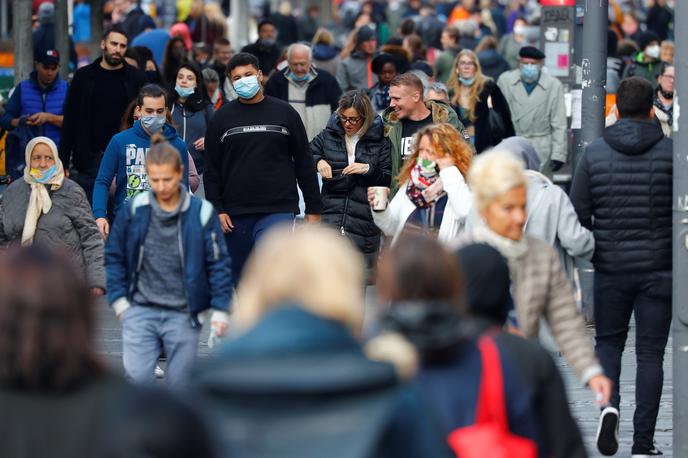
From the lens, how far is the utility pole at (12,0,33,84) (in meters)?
16.0

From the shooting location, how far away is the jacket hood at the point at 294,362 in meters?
3.17

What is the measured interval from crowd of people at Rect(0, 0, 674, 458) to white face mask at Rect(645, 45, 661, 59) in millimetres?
3741

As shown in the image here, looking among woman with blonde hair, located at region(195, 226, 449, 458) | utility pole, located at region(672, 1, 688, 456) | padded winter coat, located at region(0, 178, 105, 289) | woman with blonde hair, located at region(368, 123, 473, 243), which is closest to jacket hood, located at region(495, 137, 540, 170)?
woman with blonde hair, located at region(368, 123, 473, 243)

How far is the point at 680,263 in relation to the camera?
726cm

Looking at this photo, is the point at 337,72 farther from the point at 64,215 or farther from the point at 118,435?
the point at 118,435

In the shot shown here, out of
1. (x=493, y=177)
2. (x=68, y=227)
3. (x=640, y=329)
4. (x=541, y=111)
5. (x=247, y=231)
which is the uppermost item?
(x=493, y=177)

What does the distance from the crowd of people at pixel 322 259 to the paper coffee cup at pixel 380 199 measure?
15 mm

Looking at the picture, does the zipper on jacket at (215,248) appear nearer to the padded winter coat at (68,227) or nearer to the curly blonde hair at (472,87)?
the padded winter coat at (68,227)

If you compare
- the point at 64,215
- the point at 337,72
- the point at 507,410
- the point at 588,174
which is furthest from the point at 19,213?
the point at 337,72

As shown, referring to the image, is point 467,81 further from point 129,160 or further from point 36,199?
point 36,199

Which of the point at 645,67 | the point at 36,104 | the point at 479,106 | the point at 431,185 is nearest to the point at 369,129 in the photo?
the point at 431,185

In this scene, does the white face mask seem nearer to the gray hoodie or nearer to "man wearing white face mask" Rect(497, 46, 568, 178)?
"man wearing white face mask" Rect(497, 46, 568, 178)

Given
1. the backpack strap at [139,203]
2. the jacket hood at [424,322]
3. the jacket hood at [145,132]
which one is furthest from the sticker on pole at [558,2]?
the jacket hood at [424,322]

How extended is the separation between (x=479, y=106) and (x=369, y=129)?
146 inches
